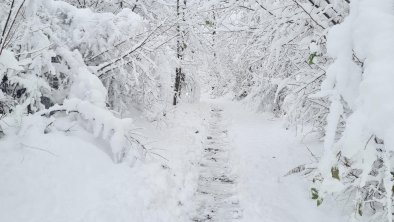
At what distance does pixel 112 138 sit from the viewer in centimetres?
647

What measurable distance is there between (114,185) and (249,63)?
3512 mm

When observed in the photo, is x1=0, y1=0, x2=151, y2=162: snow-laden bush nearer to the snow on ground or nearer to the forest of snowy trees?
the forest of snowy trees

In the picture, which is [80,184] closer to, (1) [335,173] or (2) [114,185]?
(2) [114,185]

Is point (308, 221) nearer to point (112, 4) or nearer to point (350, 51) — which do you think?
point (350, 51)

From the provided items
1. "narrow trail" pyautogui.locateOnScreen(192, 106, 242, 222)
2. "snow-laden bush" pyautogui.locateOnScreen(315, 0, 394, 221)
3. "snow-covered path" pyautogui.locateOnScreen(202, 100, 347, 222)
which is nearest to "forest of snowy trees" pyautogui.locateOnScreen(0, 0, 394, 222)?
"snow-laden bush" pyautogui.locateOnScreen(315, 0, 394, 221)

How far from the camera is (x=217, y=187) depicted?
7.64 m

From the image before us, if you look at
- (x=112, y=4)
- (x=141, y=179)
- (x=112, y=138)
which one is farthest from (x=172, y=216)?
(x=112, y=4)

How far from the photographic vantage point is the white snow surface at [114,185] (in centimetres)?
490

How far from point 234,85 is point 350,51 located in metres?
21.7

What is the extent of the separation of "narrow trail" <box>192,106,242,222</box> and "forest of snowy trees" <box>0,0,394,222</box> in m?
0.58

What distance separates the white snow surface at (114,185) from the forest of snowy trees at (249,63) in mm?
119

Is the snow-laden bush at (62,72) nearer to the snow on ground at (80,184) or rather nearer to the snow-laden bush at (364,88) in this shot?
the snow on ground at (80,184)

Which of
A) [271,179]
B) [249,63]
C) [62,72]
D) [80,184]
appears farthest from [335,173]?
[62,72]

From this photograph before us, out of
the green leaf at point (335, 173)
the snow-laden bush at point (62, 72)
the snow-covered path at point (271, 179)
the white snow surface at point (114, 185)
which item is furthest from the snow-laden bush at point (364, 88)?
the snow-laden bush at point (62, 72)
